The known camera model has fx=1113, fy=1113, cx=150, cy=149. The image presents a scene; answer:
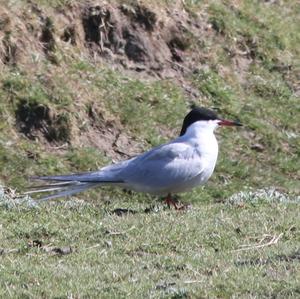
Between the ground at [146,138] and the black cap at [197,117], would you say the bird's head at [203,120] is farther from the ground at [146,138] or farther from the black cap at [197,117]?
the ground at [146,138]

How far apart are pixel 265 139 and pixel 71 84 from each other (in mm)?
2869

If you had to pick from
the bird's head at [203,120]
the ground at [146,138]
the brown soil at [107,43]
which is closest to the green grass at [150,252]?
the ground at [146,138]

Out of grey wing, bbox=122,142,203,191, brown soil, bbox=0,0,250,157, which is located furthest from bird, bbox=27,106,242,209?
brown soil, bbox=0,0,250,157

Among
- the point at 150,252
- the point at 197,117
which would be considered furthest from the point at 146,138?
the point at 150,252

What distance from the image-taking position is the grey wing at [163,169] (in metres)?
10.7

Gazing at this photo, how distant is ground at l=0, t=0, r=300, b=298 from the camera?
8219 mm

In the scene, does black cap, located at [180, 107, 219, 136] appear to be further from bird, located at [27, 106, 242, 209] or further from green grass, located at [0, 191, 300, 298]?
green grass, located at [0, 191, 300, 298]

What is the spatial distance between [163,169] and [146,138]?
3824mm

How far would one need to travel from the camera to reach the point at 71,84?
47.4 feet

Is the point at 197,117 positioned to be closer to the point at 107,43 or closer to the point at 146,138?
the point at 146,138

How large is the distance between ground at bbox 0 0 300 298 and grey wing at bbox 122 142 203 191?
11.8 inches

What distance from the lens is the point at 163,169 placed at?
1072 cm

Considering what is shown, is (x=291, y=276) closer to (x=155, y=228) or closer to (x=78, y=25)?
(x=155, y=228)

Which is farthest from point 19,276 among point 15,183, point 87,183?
point 15,183
